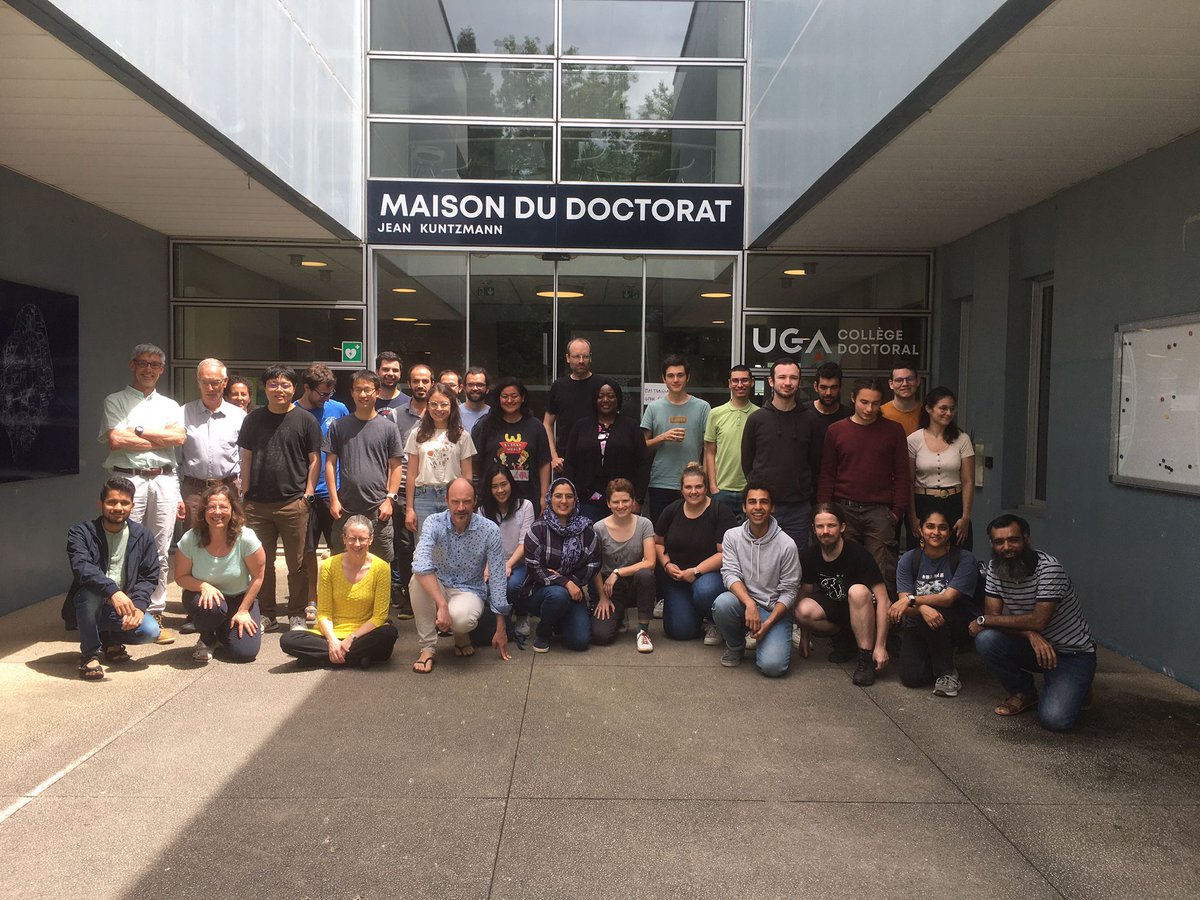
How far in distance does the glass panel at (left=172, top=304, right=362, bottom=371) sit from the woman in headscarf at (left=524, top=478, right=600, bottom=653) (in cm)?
465

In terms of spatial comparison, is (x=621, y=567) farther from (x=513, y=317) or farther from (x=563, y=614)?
(x=513, y=317)

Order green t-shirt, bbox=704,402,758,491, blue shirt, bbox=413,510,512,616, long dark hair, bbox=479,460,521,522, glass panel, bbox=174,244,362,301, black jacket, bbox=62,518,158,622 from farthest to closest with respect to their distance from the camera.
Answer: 1. glass panel, bbox=174,244,362,301
2. green t-shirt, bbox=704,402,758,491
3. long dark hair, bbox=479,460,521,522
4. blue shirt, bbox=413,510,512,616
5. black jacket, bbox=62,518,158,622

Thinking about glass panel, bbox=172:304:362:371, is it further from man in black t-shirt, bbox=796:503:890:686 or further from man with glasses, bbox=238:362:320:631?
man in black t-shirt, bbox=796:503:890:686

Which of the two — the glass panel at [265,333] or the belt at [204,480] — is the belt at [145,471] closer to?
the belt at [204,480]

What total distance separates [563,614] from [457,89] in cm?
648

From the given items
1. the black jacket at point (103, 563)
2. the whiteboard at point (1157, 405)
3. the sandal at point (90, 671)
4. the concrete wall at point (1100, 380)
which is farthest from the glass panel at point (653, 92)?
the sandal at point (90, 671)

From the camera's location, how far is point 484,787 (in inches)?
167

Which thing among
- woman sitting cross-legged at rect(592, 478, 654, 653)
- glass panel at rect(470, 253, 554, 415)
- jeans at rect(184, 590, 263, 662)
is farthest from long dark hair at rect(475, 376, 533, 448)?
glass panel at rect(470, 253, 554, 415)

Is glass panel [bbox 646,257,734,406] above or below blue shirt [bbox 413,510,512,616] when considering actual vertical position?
above

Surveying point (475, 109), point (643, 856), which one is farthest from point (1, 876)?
point (475, 109)

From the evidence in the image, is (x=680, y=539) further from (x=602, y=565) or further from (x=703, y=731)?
(x=703, y=731)

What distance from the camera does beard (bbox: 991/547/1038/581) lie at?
5.27 m

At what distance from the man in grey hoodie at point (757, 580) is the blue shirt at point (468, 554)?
4.55 ft

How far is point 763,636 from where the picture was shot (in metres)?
6.07
